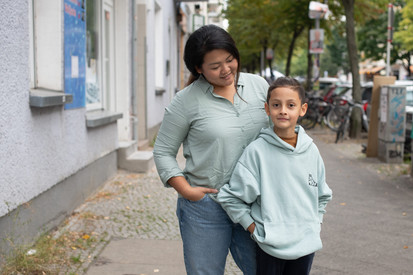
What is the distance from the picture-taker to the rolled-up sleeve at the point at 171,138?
8.71 ft

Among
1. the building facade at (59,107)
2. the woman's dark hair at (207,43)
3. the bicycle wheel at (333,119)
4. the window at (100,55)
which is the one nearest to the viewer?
the woman's dark hair at (207,43)

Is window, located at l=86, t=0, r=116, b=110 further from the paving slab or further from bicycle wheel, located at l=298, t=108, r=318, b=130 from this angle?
bicycle wheel, located at l=298, t=108, r=318, b=130

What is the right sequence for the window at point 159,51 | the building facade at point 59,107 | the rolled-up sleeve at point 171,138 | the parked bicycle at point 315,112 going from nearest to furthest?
the rolled-up sleeve at point 171,138, the building facade at point 59,107, the window at point 159,51, the parked bicycle at point 315,112

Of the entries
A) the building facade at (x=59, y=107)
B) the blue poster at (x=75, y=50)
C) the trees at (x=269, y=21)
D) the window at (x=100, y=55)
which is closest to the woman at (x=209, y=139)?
the building facade at (x=59, y=107)

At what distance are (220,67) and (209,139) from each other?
32 cm

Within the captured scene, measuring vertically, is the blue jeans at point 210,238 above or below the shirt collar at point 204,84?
below

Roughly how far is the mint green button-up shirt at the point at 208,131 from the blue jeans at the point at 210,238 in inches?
4.6

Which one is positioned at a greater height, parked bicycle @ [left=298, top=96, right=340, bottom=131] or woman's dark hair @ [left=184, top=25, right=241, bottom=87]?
woman's dark hair @ [left=184, top=25, right=241, bottom=87]

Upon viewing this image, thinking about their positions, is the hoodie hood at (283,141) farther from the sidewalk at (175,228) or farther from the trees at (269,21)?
the trees at (269,21)

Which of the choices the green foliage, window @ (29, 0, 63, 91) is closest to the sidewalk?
window @ (29, 0, 63, 91)

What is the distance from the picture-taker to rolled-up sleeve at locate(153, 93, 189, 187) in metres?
2.65

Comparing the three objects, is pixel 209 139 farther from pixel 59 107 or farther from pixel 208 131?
pixel 59 107

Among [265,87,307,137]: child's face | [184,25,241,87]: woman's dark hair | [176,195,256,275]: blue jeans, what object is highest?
[184,25,241,87]: woman's dark hair

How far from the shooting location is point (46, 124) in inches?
207
